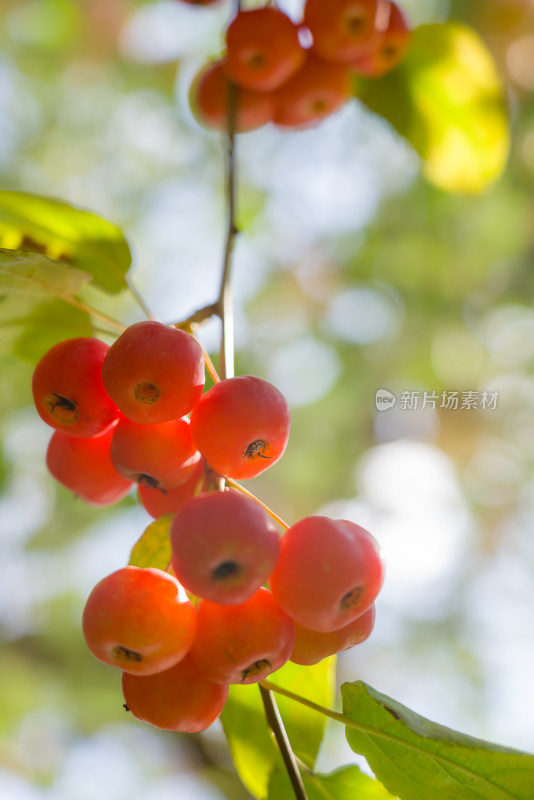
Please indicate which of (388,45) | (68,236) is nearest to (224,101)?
(388,45)

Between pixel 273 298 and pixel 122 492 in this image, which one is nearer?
pixel 122 492

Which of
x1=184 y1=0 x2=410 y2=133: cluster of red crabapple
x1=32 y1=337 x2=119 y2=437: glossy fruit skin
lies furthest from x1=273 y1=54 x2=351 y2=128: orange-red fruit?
x1=32 y1=337 x2=119 y2=437: glossy fruit skin

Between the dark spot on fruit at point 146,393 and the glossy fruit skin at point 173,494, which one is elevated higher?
the dark spot on fruit at point 146,393

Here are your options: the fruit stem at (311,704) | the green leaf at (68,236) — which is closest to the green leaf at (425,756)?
the fruit stem at (311,704)

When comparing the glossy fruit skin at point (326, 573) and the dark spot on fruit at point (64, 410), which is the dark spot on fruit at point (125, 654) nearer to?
the glossy fruit skin at point (326, 573)

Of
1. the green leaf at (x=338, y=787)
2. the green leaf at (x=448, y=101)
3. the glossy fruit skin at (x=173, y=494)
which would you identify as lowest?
the green leaf at (x=338, y=787)

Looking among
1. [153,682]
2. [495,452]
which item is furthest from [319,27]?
[495,452]

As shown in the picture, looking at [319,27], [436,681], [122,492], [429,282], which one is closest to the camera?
[122,492]

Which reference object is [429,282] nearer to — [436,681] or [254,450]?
[436,681]
